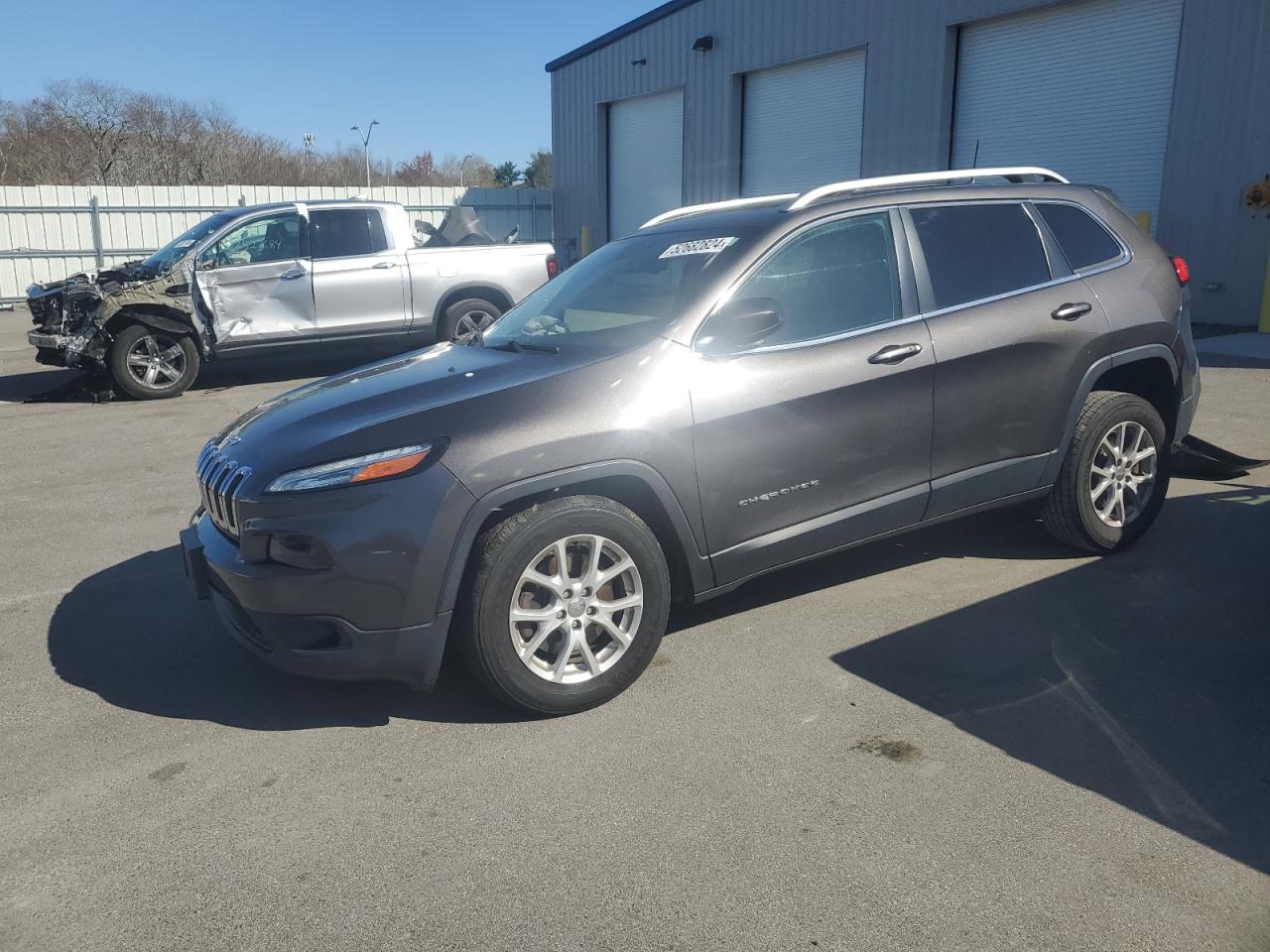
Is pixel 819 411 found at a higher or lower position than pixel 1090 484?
higher

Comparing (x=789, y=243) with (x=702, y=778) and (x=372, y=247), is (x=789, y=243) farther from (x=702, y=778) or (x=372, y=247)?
(x=372, y=247)

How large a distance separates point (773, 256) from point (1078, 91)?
12.0m

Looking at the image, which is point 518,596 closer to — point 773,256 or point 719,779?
point 719,779

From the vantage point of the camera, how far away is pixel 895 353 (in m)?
4.20

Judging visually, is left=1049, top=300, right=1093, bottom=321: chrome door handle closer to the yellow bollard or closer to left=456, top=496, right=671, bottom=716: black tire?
left=456, top=496, right=671, bottom=716: black tire

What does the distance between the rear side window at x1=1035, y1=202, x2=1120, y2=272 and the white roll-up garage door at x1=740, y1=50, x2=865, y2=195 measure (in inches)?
527

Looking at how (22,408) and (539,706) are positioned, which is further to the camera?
(22,408)

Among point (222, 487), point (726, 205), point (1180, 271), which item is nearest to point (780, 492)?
point (726, 205)

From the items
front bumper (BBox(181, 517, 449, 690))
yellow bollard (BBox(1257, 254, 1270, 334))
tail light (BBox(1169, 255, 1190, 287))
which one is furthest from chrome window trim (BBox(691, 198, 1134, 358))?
yellow bollard (BBox(1257, 254, 1270, 334))

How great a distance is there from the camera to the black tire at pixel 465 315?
11.5 metres

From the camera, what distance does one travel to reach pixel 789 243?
418 centimetres

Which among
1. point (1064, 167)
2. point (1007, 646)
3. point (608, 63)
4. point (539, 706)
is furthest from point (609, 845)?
point (608, 63)

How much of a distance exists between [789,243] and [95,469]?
18.7 ft

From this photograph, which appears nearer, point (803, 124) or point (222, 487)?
point (222, 487)
